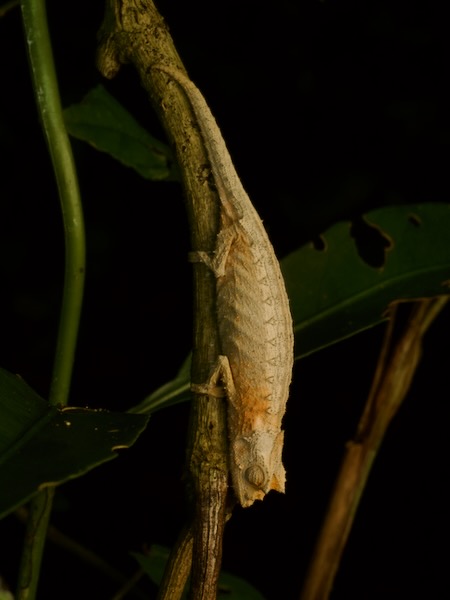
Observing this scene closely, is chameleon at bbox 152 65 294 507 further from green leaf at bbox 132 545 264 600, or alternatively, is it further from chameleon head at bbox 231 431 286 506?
green leaf at bbox 132 545 264 600

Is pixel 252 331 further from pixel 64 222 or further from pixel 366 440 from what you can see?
pixel 366 440

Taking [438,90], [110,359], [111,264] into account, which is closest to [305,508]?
[110,359]

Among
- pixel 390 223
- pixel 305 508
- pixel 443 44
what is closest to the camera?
pixel 390 223

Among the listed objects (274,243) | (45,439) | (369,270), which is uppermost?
(274,243)

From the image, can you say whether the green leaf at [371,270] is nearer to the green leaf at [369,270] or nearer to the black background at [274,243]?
the green leaf at [369,270]

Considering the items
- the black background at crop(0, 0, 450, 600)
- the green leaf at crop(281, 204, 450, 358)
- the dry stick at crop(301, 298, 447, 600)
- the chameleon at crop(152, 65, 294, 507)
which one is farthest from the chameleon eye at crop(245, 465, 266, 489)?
the black background at crop(0, 0, 450, 600)

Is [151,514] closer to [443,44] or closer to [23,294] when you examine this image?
[23,294]

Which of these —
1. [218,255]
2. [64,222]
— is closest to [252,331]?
[218,255]

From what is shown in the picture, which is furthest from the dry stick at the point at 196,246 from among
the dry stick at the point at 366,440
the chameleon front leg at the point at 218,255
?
the dry stick at the point at 366,440
